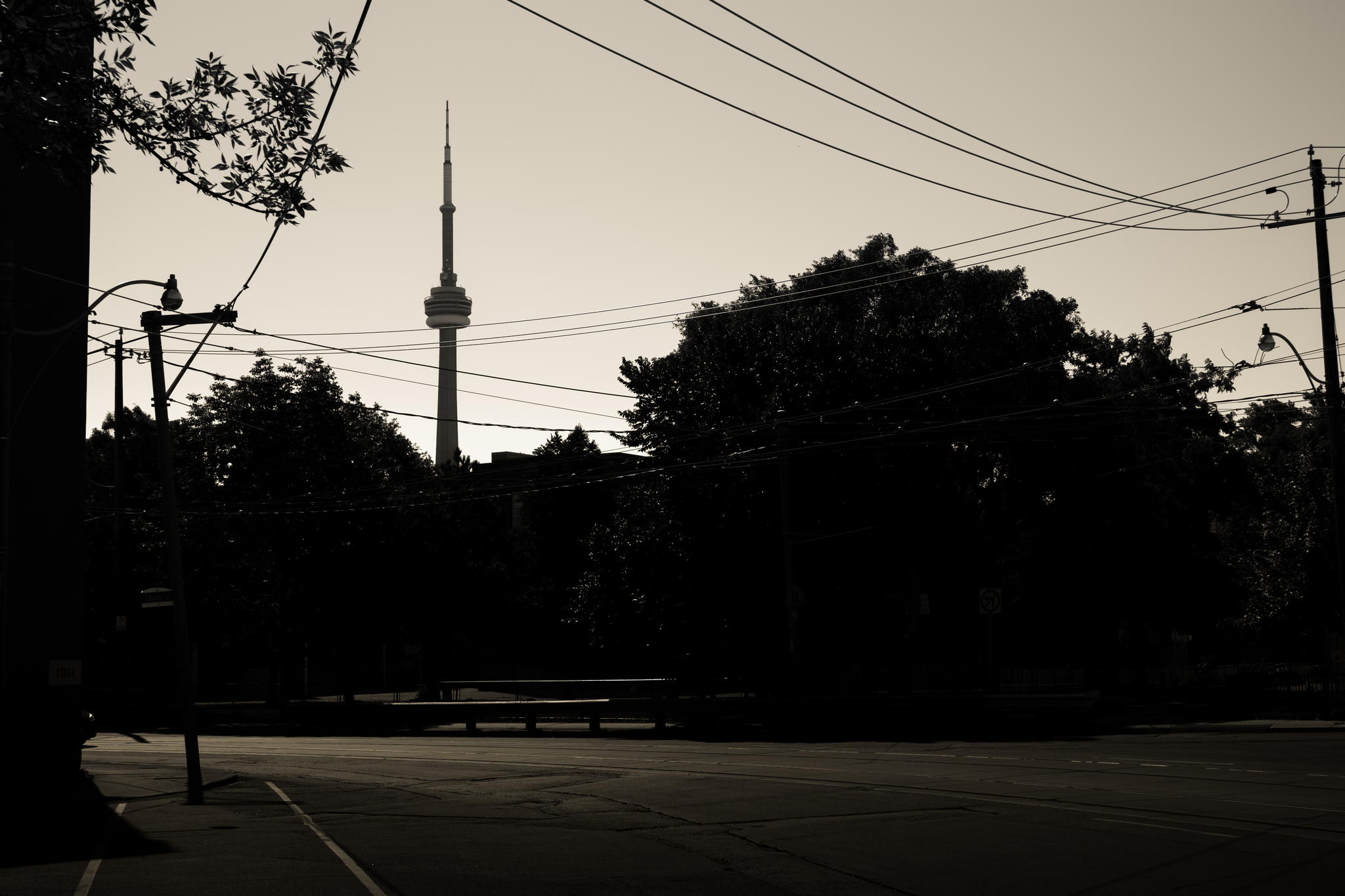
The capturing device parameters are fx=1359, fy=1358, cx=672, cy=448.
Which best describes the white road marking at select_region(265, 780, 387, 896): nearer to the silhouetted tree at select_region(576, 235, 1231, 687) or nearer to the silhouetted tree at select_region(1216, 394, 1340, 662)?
the silhouetted tree at select_region(576, 235, 1231, 687)

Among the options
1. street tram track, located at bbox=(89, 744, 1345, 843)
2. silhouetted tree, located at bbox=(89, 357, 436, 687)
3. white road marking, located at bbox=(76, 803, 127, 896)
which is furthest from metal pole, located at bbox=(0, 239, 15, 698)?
silhouetted tree, located at bbox=(89, 357, 436, 687)

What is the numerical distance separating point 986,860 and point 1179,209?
1863 cm

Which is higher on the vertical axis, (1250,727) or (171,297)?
(171,297)

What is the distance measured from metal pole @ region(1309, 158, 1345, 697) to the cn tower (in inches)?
4653

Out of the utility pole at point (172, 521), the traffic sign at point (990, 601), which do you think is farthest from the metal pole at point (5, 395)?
the traffic sign at point (990, 601)

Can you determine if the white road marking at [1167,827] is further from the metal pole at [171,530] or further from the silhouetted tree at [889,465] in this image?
the silhouetted tree at [889,465]

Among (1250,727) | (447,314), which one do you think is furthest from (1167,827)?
(447,314)

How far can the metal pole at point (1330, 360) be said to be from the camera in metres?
30.9

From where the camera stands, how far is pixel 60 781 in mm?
21656

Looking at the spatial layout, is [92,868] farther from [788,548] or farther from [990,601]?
[788,548]

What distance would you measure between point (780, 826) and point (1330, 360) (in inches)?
878

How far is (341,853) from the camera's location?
1278cm

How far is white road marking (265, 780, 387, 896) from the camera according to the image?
415 inches

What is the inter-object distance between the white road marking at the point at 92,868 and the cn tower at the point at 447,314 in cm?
13042
